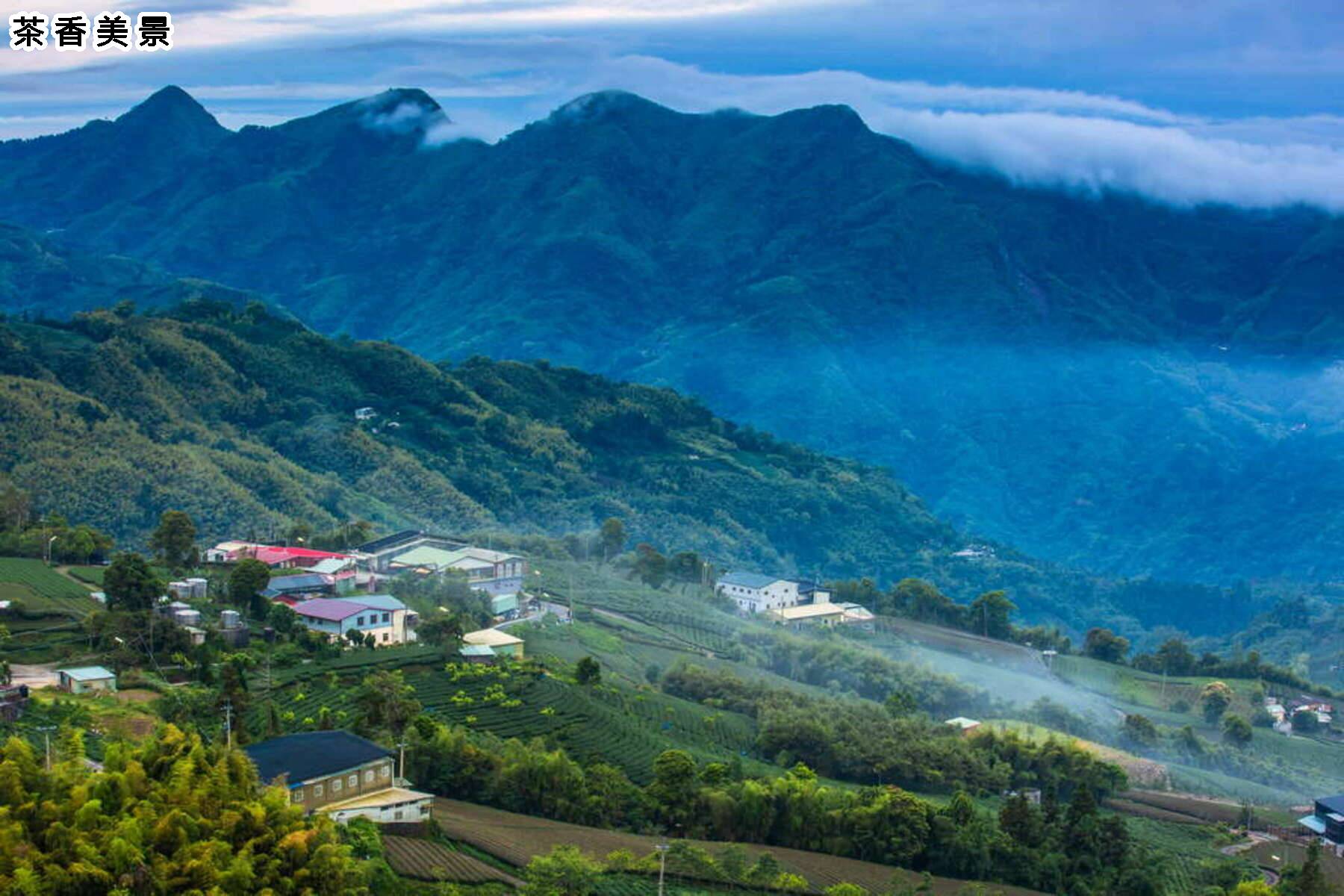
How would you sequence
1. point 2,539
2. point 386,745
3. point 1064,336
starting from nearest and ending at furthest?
1. point 386,745
2. point 2,539
3. point 1064,336

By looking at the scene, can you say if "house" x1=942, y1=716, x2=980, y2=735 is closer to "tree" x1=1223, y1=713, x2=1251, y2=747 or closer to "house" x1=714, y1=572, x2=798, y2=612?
"tree" x1=1223, y1=713, x2=1251, y2=747

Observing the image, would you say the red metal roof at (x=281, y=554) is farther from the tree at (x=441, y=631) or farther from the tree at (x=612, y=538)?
the tree at (x=612, y=538)

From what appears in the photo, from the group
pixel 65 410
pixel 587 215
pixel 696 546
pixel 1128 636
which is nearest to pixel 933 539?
pixel 1128 636

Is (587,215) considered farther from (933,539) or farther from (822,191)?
(933,539)

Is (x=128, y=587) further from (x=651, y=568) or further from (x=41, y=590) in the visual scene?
(x=651, y=568)

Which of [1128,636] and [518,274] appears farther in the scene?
[518,274]

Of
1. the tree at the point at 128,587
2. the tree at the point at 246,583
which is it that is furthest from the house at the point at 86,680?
the tree at the point at 246,583
